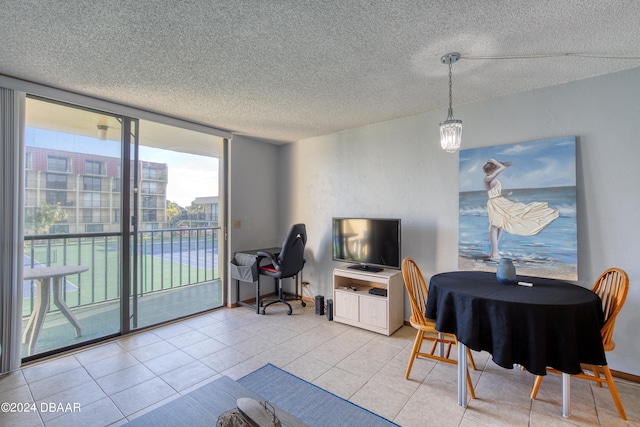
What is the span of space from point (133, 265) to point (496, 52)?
13.0 ft

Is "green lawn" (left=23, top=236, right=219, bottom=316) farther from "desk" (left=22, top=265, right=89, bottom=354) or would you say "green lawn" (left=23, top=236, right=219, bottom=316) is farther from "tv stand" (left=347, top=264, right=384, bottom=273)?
"tv stand" (left=347, top=264, right=384, bottom=273)

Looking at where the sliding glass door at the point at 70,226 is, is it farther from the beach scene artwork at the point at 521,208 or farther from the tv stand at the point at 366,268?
the beach scene artwork at the point at 521,208

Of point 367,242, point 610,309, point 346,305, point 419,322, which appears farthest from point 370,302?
point 610,309

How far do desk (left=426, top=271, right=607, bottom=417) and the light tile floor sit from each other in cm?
25

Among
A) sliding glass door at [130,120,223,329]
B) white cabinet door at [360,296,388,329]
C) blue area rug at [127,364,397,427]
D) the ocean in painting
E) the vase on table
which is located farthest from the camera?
sliding glass door at [130,120,223,329]

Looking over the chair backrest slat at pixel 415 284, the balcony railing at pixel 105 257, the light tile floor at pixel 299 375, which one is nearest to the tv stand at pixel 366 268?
the light tile floor at pixel 299 375

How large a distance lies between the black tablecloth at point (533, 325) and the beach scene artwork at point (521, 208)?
0.64 m

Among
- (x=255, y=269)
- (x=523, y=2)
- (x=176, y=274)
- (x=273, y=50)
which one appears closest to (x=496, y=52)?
(x=523, y=2)

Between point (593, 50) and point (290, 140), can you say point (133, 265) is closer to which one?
point (290, 140)

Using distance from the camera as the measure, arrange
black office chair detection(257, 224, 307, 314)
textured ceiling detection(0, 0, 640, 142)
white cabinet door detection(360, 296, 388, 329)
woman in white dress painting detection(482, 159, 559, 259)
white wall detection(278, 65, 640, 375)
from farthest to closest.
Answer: black office chair detection(257, 224, 307, 314) → white cabinet door detection(360, 296, 388, 329) → woman in white dress painting detection(482, 159, 559, 259) → white wall detection(278, 65, 640, 375) → textured ceiling detection(0, 0, 640, 142)

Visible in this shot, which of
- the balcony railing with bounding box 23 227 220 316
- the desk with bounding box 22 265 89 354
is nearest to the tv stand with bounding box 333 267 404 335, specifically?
the balcony railing with bounding box 23 227 220 316

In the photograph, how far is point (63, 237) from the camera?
2830mm

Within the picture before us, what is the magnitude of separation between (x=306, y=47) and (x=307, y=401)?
2.51 meters

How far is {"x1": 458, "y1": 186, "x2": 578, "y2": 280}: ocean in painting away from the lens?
2502mm
